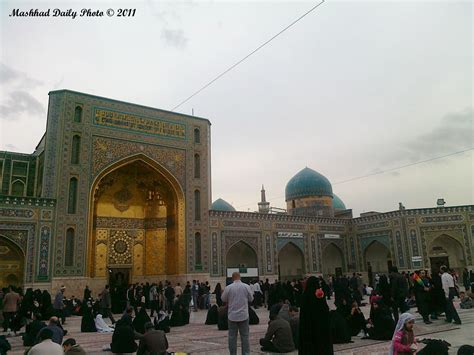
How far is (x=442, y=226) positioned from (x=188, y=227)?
1362 cm

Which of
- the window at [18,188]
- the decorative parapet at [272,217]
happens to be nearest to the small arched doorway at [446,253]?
the decorative parapet at [272,217]

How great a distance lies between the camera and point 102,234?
18.6 meters

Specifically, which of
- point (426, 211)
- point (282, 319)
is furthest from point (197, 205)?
point (282, 319)

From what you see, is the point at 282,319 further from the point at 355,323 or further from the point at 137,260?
the point at 137,260

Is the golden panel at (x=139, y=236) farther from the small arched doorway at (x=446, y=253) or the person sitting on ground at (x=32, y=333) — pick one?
the small arched doorway at (x=446, y=253)

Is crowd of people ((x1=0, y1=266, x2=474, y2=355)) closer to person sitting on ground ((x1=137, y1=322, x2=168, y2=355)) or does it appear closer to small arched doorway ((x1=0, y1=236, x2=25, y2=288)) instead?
person sitting on ground ((x1=137, y1=322, x2=168, y2=355))

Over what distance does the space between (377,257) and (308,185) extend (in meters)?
6.99

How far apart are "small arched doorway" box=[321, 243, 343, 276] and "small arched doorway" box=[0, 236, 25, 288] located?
54.7 ft

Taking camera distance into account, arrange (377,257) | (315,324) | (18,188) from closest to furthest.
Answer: (315,324) → (18,188) → (377,257)

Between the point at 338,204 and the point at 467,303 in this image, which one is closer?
the point at 467,303

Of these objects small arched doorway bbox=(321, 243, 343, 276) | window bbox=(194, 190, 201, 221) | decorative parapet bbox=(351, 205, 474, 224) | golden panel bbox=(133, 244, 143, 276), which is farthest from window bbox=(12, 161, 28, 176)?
decorative parapet bbox=(351, 205, 474, 224)

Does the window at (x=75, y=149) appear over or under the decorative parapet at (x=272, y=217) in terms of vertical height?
over

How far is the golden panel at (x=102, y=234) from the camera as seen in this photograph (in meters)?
18.5

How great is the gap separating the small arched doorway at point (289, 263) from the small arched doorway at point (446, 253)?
7.08 metres
